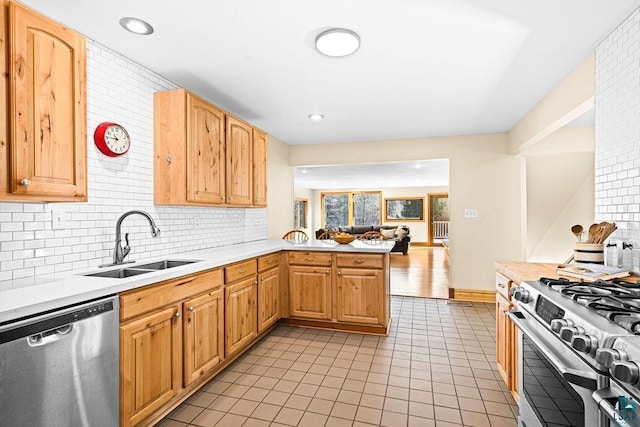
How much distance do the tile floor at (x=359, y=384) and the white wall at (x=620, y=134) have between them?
129cm

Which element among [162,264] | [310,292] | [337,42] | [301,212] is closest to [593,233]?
[337,42]

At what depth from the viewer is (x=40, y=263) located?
185 cm

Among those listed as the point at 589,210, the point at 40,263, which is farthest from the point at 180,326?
the point at 589,210

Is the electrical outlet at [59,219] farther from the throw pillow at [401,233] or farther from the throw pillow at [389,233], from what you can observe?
the throw pillow at [389,233]

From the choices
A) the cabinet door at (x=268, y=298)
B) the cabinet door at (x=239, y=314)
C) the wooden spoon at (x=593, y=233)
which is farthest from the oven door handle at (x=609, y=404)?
the cabinet door at (x=268, y=298)

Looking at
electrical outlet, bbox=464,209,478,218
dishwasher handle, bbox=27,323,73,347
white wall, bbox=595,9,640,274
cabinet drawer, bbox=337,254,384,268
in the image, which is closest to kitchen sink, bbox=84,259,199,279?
dishwasher handle, bbox=27,323,73,347

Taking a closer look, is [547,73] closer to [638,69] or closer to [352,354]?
[638,69]

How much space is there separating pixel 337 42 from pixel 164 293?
1.91m

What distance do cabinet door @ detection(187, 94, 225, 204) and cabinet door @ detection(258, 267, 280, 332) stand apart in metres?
0.87

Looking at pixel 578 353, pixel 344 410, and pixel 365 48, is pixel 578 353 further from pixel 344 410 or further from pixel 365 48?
pixel 365 48

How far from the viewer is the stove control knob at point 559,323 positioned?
1136 millimetres

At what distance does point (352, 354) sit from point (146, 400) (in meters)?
1.66

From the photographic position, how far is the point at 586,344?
97 centimetres

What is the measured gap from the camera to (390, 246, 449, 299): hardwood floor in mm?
5105
